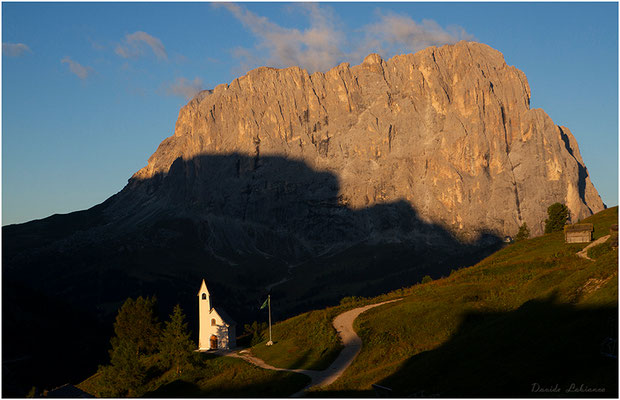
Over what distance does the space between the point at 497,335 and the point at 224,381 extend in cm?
2927

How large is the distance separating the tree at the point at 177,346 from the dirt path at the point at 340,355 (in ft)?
21.3

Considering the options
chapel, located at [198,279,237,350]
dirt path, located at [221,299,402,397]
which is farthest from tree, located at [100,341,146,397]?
chapel, located at [198,279,237,350]

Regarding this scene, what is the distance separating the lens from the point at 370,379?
176 feet

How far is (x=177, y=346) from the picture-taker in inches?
3159

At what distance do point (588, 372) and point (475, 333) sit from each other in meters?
19.5

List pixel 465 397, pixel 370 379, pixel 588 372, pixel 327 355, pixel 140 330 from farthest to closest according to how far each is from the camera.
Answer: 1. pixel 140 330
2. pixel 327 355
3. pixel 370 379
4. pixel 465 397
5. pixel 588 372

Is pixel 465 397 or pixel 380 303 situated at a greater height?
pixel 380 303

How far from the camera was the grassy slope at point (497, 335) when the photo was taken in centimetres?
4072

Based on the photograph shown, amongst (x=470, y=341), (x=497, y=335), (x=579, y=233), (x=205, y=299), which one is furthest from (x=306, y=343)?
(x=579, y=233)

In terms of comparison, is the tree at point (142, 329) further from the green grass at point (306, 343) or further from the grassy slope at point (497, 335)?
the grassy slope at point (497, 335)

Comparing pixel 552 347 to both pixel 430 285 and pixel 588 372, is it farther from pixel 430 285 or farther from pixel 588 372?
pixel 430 285

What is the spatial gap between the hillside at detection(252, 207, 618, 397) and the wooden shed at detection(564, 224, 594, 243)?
2.85 metres

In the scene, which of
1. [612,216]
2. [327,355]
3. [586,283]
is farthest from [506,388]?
[612,216]

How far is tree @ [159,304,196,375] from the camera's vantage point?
78812 mm
